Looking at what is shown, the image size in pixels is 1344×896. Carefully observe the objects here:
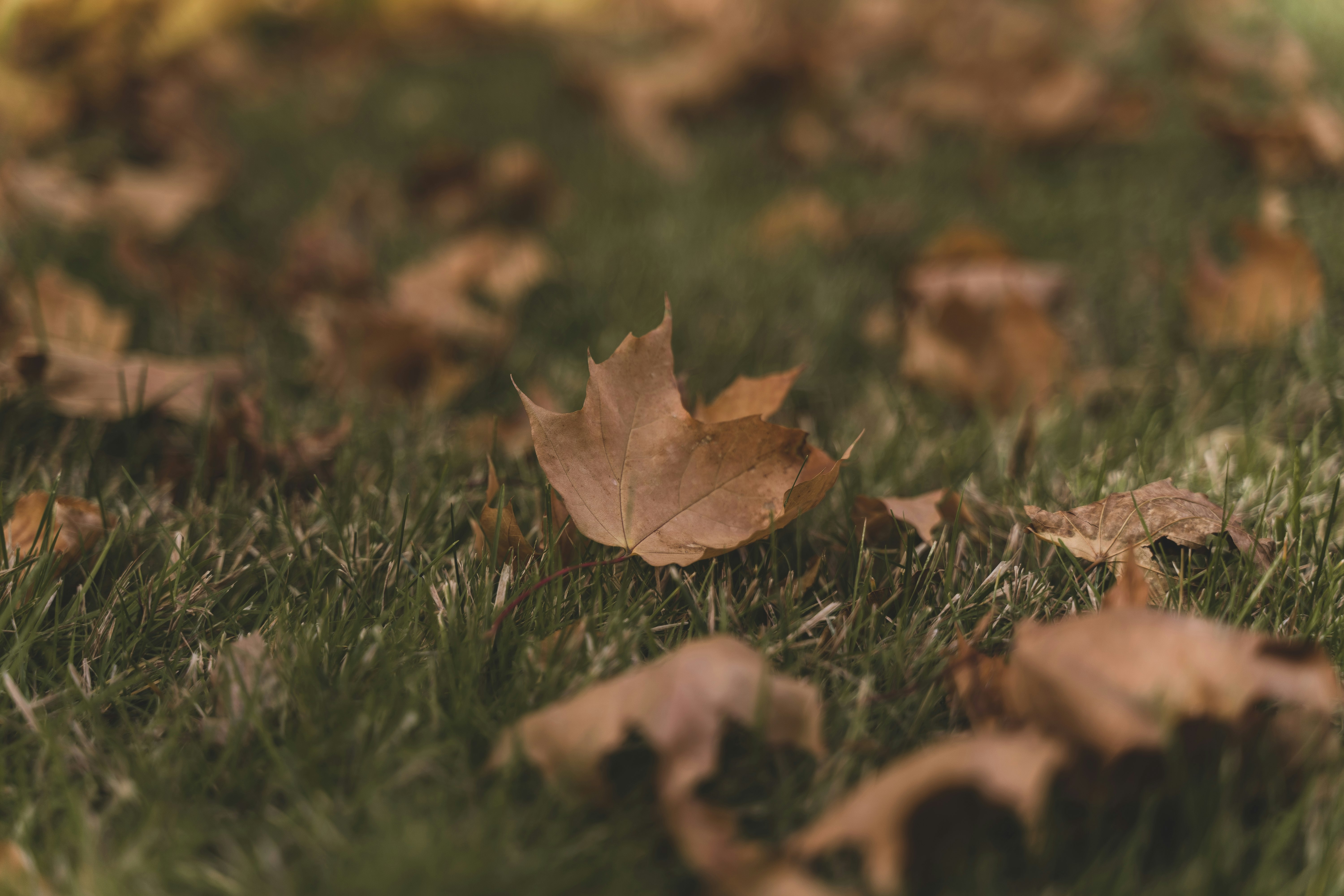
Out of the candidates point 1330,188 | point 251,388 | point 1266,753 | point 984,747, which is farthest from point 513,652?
point 1330,188

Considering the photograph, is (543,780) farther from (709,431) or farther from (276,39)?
(276,39)

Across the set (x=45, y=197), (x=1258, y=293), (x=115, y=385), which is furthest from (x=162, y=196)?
(x=1258, y=293)

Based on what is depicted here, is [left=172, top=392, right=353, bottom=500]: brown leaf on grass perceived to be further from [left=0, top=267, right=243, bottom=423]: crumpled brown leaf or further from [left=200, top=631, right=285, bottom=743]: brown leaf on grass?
[left=200, top=631, right=285, bottom=743]: brown leaf on grass

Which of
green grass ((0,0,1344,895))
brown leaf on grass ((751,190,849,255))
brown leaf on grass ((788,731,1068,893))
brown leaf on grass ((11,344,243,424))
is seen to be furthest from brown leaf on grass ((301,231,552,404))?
brown leaf on grass ((788,731,1068,893))

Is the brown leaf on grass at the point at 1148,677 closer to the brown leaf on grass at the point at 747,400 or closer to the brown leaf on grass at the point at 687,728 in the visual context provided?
the brown leaf on grass at the point at 687,728

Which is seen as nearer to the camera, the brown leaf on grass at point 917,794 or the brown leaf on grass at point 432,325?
the brown leaf on grass at point 917,794

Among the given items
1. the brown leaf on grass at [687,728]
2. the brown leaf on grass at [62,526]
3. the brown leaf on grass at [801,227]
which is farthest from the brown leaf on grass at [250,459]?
the brown leaf on grass at [801,227]
